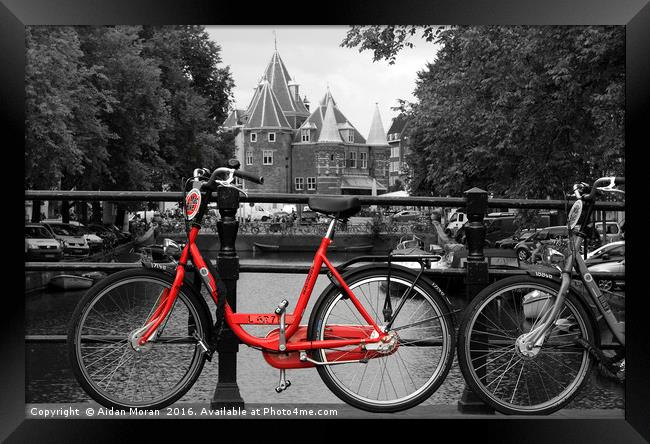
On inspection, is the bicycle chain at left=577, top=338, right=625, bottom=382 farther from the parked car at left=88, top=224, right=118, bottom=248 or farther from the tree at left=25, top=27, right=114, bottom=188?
the parked car at left=88, top=224, right=118, bottom=248

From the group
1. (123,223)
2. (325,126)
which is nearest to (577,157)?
(123,223)

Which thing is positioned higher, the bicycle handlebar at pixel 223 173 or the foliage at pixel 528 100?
the foliage at pixel 528 100

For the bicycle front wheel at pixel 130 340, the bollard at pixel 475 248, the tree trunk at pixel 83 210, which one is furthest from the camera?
the tree trunk at pixel 83 210

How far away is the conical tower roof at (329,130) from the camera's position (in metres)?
98.2

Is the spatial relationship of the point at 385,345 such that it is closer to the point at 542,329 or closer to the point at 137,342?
the point at 542,329

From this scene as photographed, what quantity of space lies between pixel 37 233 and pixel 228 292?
2517 cm

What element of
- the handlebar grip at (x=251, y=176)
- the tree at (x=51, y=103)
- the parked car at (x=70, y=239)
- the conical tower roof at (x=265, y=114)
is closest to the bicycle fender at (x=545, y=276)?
the handlebar grip at (x=251, y=176)

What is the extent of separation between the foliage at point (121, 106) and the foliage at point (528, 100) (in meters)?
9.51

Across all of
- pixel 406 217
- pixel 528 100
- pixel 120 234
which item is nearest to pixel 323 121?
pixel 406 217

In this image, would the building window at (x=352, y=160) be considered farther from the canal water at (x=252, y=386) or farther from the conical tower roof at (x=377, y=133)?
the canal water at (x=252, y=386)

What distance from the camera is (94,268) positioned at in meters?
4.65

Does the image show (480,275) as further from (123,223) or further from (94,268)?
(123,223)

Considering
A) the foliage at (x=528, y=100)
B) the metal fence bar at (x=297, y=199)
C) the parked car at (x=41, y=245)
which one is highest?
the foliage at (x=528, y=100)

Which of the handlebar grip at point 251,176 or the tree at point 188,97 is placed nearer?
the handlebar grip at point 251,176
